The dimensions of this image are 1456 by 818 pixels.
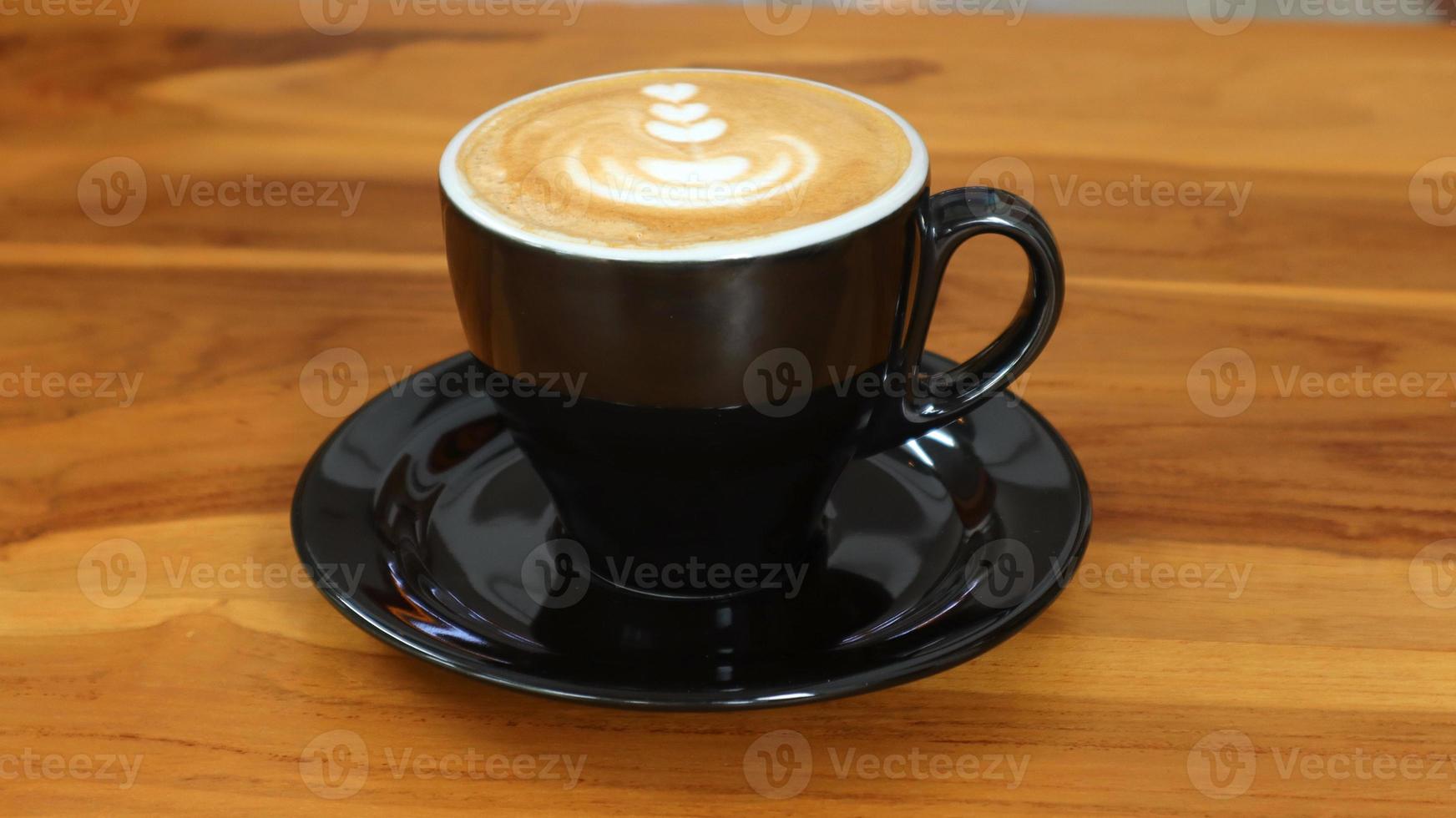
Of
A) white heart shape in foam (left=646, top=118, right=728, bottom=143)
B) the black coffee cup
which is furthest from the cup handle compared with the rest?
white heart shape in foam (left=646, top=118, right=728, bottom=143)

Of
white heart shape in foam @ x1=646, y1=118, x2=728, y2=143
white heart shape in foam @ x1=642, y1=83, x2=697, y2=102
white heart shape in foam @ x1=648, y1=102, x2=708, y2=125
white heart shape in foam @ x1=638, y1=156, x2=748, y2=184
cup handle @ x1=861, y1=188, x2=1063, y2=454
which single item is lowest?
cup handle @ x1=861, y1=188, x2=1063, y2=454

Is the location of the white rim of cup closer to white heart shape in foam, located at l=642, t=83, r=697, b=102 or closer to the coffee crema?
the coffee crema

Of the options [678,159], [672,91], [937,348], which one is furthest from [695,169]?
[937,348]

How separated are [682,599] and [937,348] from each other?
1.27ft

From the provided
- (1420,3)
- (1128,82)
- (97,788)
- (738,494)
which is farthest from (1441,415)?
(1420,3)

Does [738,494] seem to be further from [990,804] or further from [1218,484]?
[1218,484]

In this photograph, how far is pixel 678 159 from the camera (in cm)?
71

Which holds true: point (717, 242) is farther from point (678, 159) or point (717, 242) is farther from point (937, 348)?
point (937, 348)

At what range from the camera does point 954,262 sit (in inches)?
46.1

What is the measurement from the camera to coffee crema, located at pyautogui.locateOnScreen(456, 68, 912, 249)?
652 millimetres

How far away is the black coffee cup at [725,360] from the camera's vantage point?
0.63m

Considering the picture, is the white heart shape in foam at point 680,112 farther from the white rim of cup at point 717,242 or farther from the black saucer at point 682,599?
the black saucer at point 682,599

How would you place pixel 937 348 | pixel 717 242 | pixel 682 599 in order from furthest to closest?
pixel 937 348, pixel 682 599, pixel 717 242

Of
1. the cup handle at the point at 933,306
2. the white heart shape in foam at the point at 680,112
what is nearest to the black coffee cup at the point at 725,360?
the cup handle at the point at 933,306
